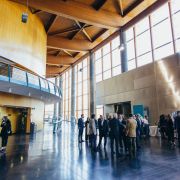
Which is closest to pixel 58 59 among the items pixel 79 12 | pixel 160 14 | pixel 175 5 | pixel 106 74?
pixel 106 74

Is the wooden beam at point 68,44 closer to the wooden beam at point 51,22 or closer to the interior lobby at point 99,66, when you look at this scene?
the interior lobby at point 99,66

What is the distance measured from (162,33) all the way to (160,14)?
1.76m

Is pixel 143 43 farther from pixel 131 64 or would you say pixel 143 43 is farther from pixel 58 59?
pixel 58 59

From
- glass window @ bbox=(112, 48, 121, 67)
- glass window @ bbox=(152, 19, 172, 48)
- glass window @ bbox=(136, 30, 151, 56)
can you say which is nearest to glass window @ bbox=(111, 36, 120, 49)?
glass window @ bbox=(112, 48, 121, 67)

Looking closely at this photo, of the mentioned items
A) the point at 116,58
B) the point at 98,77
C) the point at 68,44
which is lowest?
the point at 98,77

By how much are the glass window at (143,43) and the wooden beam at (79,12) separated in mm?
2626

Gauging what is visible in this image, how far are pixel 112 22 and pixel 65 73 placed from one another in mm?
19964

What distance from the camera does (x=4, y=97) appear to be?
1344cm

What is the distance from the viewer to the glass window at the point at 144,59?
1489 centimetres

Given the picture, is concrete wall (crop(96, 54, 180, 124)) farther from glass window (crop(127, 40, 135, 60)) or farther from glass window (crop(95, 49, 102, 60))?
glass window (crop(95, 49, 102, 60))

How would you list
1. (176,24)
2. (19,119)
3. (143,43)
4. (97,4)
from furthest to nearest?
(19,119) → (143,43) → (97,4) → (176,24)

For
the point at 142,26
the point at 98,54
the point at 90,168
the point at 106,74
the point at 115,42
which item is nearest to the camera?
the point at 90,168

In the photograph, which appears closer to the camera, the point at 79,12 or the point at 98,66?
the point at 79,12

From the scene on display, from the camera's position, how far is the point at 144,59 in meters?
15.4
